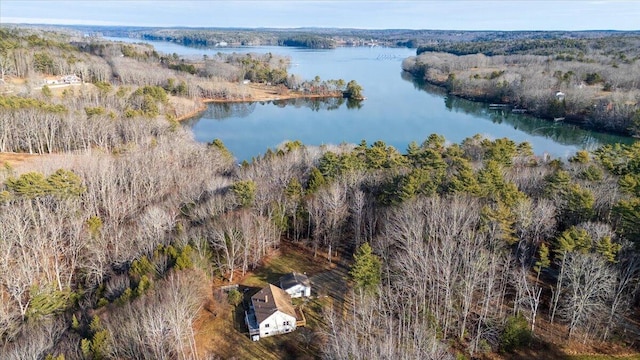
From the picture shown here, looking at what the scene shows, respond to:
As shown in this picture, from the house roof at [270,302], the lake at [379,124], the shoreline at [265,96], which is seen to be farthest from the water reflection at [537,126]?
the house roof at [270,302]

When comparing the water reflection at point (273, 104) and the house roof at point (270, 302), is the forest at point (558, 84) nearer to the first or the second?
the water reflection at point (273, 104)

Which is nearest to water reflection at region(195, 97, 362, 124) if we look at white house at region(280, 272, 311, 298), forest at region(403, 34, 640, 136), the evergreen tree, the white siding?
forest at region(403, 34, 640, 136)

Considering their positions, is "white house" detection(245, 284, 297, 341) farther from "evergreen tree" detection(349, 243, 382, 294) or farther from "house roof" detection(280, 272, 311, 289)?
"evergreen tree" detection(349, 243, 382, 294)

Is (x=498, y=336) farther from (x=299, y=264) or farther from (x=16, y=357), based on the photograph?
(x=16, y=357)

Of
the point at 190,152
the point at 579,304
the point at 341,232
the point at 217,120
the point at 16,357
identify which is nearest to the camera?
the point at 16,357

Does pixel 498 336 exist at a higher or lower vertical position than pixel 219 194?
lower

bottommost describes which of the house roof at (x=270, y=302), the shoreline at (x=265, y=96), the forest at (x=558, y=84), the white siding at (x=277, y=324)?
the white siding at (x=277, y=324)

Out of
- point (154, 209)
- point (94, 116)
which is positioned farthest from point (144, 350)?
point (94, 116)

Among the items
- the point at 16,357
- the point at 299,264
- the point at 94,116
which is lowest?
the point at 299,264
